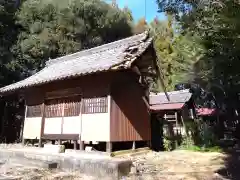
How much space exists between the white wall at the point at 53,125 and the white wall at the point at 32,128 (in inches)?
18.2

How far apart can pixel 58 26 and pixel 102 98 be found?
1715 cm

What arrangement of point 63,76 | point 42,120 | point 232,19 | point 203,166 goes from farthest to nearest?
point 42,120, point 63,76, point 203,166, point 232,19

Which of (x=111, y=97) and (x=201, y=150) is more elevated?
(x=111, y=97)

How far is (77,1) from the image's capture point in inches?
1051

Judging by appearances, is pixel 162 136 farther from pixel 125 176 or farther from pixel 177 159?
pixel 125 176

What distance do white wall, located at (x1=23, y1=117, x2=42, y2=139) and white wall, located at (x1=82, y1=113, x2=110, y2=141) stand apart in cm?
345

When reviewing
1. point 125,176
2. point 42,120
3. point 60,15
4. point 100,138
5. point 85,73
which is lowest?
point 125,176

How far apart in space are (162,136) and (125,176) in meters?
6.64

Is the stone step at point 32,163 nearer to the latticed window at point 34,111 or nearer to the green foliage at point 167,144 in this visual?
the latticed window at point 34,111

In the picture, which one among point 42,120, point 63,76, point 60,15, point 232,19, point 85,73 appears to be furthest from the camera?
point 60,15

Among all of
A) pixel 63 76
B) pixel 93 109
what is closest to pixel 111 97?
pixel 93 109

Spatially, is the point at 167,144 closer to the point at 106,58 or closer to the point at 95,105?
the point at 95,105

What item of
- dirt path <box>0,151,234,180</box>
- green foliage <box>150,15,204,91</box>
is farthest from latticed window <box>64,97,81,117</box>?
green foliage <box>150,15,204,91</box>

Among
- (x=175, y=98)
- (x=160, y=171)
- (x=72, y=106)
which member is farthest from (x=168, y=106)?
(x=160, y=171)
